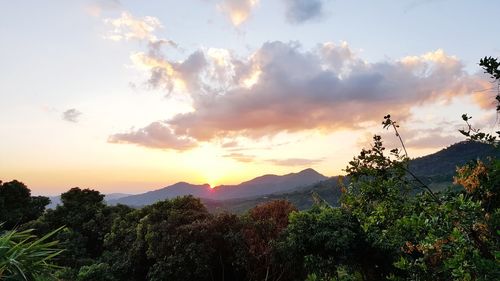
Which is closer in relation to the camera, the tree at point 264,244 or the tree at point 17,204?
the tree at point 264,244

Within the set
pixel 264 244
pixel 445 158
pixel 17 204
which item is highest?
pixel 445 158

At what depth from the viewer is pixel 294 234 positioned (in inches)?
787

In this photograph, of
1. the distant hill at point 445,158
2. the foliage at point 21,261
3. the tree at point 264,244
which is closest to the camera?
the foliage at point 21,261

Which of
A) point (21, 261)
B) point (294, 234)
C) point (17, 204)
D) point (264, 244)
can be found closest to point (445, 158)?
point (17, 204)


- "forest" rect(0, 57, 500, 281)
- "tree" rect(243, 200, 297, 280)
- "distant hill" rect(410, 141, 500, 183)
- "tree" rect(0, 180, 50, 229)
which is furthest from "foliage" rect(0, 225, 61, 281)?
"distant hill" rect(410, 141, 500, 183)

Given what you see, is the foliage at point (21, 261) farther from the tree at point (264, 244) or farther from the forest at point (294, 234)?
the tree at point (264, 244)

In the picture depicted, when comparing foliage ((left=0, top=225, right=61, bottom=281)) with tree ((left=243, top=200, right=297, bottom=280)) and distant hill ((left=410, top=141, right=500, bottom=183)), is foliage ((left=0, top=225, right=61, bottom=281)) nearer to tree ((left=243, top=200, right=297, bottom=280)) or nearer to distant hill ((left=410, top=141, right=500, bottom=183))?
tree ((left=243, top=200, right=297, bottom=280))

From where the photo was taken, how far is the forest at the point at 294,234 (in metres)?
6.14

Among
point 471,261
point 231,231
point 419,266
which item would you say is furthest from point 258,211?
point 471,261

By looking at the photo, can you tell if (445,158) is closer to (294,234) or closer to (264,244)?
(264,244)

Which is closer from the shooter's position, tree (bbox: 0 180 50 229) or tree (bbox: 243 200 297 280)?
tree (bbox: 243 200 297 280)

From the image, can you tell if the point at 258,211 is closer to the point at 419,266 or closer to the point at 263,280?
the point at 263,280

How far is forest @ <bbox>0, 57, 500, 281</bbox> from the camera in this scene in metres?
6.14

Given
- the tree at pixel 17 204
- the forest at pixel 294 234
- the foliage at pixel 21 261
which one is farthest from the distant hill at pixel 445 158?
the foliage at pixel 21 261
